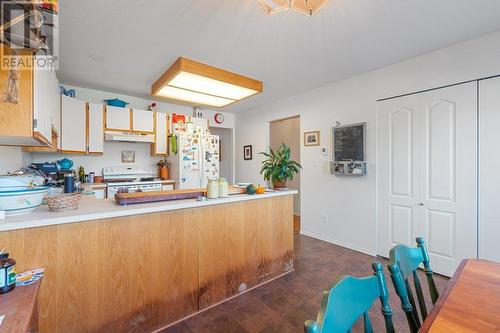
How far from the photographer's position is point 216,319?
5.89ft

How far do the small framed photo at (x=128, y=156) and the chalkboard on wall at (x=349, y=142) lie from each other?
3643 millimetres

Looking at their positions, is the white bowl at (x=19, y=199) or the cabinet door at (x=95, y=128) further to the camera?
the cabinet door at (x=95, y=128)

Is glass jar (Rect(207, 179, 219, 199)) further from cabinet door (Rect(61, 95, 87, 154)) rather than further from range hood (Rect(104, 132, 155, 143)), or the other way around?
cabinet door (Rect(61, 95, 87, 154))

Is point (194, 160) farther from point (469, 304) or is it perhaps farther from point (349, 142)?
point (469, 304)

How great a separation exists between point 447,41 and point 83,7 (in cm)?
351

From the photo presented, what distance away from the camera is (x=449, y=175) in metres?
2.46

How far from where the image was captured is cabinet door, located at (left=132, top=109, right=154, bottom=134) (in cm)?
384

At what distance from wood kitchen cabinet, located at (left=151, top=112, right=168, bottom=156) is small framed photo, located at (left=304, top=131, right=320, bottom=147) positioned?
2.63 m

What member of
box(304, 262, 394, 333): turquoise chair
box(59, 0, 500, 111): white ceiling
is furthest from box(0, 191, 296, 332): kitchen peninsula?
box(59, 0, 500, 111): white ceiling

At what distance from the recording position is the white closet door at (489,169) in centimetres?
218

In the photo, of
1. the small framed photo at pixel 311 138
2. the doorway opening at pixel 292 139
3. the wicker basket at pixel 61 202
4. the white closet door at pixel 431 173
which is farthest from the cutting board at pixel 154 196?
the doorway opening at pixel 292 139

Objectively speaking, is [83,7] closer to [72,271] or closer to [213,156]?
[72,271]

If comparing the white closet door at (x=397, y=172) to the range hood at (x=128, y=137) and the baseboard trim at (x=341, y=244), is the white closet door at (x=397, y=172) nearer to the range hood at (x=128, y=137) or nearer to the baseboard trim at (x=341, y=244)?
the baseboard trim at (x=341, y=244)

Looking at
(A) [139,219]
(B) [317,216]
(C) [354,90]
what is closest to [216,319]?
(A) [139,219]
